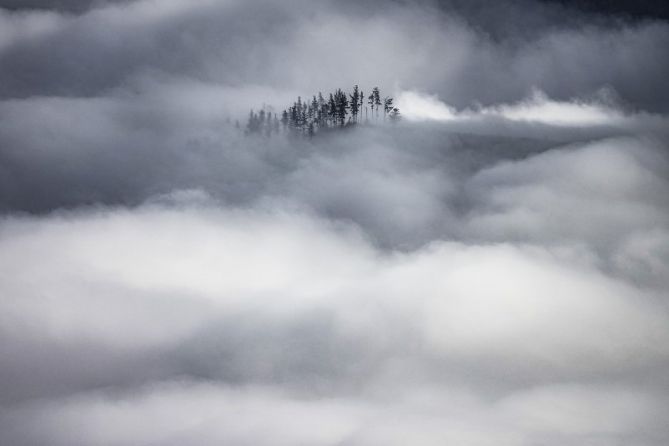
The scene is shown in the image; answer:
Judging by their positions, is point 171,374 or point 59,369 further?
point 59,369

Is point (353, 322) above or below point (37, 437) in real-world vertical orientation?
above

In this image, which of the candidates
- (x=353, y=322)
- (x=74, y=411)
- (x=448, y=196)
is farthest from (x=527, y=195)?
(x=74, y=411)

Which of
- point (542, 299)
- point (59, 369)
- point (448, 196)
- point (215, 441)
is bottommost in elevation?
point (215, 441)

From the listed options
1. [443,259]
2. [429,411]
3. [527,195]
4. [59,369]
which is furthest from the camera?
[527,195]

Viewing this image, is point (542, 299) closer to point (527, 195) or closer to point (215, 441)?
point (527, 195)

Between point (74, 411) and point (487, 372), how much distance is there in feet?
323

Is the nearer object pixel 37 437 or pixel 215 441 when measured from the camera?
pixel 37 437

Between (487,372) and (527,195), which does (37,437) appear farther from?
(527,195)

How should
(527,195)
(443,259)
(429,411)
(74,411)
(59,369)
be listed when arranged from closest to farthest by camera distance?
(429,411)
(74,411)
(59,369)
(443,259)
(527,195)

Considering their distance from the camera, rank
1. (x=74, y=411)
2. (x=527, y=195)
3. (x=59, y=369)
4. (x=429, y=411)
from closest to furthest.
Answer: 1. (x=429, y=411)
2. (x=74, y=411)
3. (x=59, y=369)
4. (x=527, y=195)

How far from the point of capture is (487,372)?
13150 cm

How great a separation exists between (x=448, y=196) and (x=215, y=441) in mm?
102495

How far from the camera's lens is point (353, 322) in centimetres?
15912

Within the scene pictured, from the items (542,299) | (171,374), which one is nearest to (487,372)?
(542,299)
